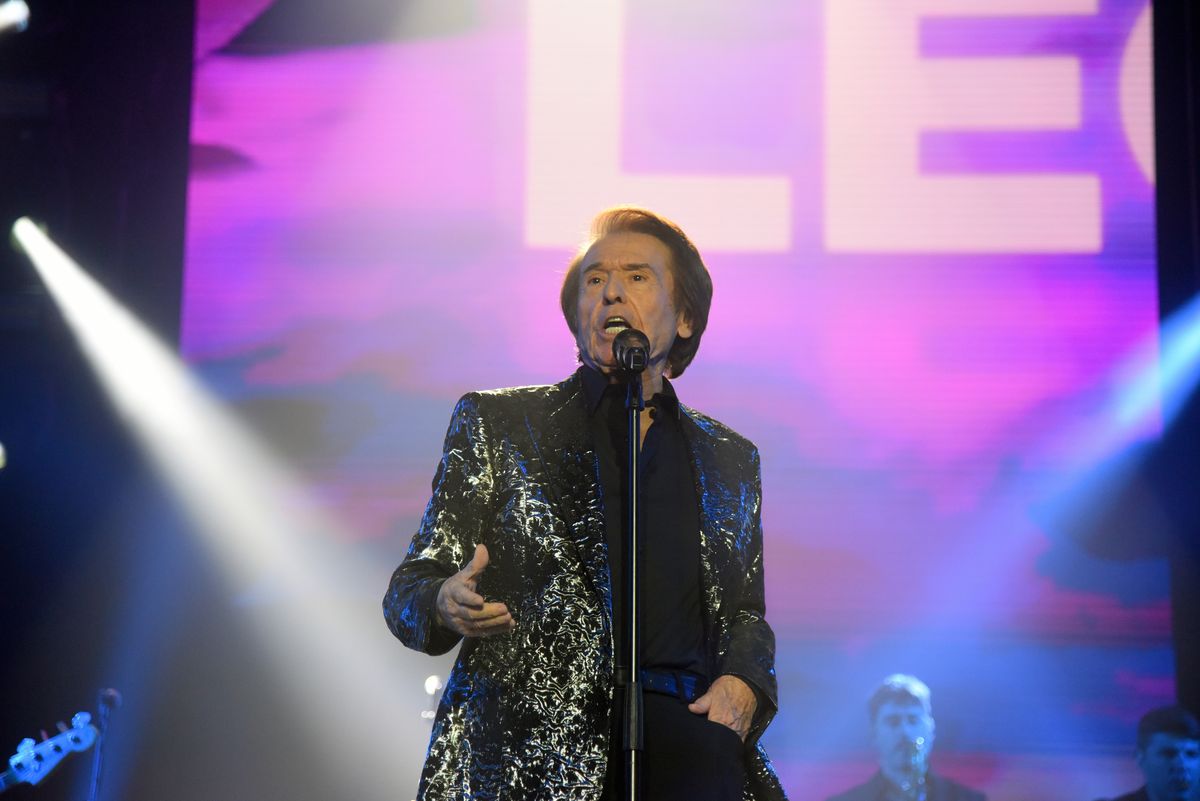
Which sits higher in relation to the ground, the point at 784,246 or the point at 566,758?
the point at 784,246

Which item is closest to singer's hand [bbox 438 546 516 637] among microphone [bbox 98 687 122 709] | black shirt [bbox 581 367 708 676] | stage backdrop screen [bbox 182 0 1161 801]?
black shirt [bbox 581 367 708 676]

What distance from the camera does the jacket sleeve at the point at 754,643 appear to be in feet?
6.46

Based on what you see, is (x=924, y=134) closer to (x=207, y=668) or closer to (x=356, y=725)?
(x=356, y=725)

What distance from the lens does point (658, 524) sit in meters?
2.11

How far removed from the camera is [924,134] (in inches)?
185

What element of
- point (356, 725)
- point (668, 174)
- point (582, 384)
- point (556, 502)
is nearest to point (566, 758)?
point (556, 502)

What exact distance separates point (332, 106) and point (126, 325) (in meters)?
1.20

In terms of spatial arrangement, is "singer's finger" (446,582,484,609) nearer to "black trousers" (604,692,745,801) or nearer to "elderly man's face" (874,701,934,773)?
"black trousers" (604,692,745,801)

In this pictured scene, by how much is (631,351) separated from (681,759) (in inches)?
24.9

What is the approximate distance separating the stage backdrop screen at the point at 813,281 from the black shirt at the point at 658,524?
226 cm

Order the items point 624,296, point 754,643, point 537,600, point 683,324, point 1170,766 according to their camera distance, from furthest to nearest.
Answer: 1. point 1170,766
2. point 683,324
3. point 624,296
4. point 754,643
5. point 537,600

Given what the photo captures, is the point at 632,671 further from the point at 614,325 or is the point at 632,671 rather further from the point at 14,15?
the point at 14,15

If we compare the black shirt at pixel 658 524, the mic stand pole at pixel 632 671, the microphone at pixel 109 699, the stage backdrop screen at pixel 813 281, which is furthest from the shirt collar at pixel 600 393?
the microphone at pixel 109 699

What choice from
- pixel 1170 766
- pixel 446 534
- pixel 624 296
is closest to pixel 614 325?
pixel 624 296
